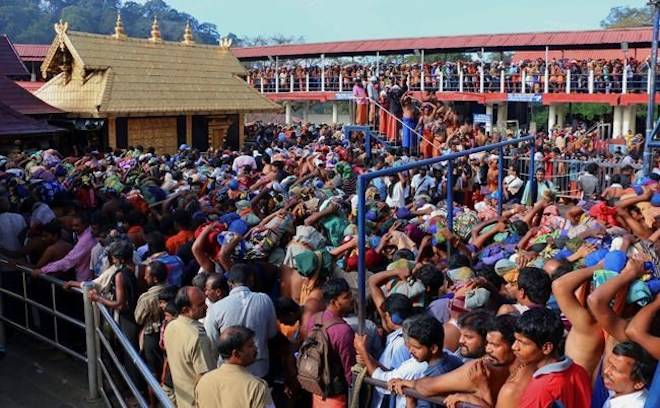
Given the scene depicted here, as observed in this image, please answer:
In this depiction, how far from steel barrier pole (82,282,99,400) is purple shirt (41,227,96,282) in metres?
0.93

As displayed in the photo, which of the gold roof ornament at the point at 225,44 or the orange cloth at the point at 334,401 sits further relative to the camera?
the gold roof ornament at the point at 225,44

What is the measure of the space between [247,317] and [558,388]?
83.7 inches

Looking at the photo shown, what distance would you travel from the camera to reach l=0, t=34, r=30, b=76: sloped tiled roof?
18.7 meters

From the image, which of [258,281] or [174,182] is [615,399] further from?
[174,182]

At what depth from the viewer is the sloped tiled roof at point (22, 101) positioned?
52.0 feet

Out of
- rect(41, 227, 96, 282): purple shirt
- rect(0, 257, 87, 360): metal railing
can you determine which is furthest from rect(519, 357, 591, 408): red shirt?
rect(41, 227, 96, 282): purple shirt

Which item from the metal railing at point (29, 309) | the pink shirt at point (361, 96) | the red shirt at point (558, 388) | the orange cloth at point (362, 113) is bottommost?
the metal railing at point (29, 309)

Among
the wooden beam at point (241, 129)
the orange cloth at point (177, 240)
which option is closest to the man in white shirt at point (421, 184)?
the orange cloth at point (177, 240)

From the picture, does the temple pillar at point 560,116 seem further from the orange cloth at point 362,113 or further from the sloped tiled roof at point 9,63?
the sloped tiled roof at point 9,63

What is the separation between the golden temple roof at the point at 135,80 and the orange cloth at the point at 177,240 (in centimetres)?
1129

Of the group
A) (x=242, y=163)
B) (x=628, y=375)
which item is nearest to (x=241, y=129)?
(x=242, y=163)

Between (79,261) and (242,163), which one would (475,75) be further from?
(79,261)

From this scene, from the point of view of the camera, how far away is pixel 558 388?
9.70 feet

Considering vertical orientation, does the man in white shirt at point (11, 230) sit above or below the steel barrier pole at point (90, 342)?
above
